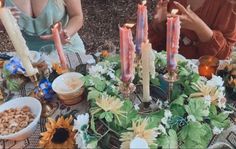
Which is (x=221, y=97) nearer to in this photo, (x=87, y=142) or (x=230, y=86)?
(x=230, y=86)

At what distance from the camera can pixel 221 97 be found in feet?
3.37

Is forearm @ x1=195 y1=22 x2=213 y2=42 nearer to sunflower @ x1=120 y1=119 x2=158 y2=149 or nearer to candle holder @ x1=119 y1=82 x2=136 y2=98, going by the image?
candle holder @ x1=119 y1=82 x2=136 y2=98

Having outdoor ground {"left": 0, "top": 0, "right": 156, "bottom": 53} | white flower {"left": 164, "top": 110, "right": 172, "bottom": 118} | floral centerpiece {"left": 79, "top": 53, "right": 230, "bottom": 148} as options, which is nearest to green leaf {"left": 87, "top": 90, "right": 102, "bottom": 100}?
floral centerpiece {"left": 79, "top": 53, "right": 230, "bottom": 148}

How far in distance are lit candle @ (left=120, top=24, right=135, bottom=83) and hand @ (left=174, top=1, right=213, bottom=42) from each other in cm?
47

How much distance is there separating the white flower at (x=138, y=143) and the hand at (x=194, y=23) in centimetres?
64

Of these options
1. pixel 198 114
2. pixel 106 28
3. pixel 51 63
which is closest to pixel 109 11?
pixel 106 28

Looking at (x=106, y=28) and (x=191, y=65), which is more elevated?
(x=191, y=65)

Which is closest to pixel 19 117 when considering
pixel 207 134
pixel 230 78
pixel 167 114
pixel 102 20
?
pixel 167 114

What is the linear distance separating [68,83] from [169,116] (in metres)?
0.36

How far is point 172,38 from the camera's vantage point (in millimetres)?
930

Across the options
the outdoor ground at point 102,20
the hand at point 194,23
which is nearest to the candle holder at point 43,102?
the hand at point 194,23

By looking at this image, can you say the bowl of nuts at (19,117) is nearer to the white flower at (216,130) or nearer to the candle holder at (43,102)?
the candle holder at (43,102)

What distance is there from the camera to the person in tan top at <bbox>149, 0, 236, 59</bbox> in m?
1.47

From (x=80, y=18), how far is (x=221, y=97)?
101cm
